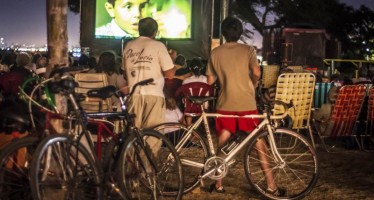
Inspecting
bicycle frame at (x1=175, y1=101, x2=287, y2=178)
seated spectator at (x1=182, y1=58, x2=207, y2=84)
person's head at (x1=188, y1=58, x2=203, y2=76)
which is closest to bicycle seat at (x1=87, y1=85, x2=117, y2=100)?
bicycle frame at (x1=175, y1=101, x2=287, y2=178)

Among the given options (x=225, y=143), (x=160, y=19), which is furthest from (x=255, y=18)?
(x=225, y=143)

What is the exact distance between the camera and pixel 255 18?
1731 inches

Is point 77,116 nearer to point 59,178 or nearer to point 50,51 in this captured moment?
point 59,178

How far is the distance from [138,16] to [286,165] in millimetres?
10555

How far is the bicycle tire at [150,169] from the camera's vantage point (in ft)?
16.4

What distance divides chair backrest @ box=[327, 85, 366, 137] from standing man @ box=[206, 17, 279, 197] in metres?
3.02

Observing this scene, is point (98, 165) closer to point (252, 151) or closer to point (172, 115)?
point (252, 151)

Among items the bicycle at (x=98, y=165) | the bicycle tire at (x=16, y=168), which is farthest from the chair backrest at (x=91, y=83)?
the bicycle tire at (x=16, y=168)

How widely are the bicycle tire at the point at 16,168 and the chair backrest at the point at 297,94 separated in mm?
4100

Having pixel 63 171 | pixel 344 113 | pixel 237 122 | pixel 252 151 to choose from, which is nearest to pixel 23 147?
pixel 63 171

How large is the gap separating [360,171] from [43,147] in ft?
16.5

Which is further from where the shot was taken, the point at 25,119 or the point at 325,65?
the point at 325,65

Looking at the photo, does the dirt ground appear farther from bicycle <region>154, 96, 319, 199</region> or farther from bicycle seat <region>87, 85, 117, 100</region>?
bicycle seat <region>87, 85, 117, 100</region>

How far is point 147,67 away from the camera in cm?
590
